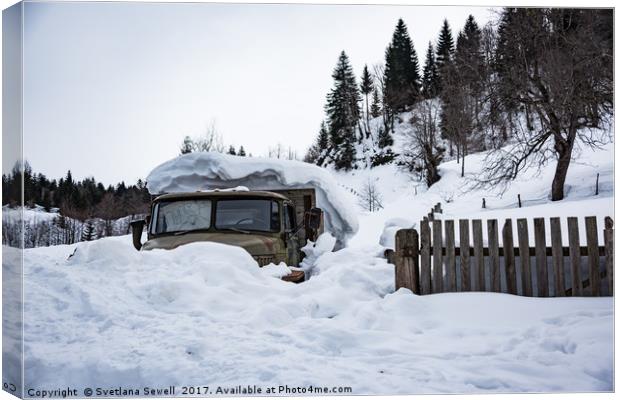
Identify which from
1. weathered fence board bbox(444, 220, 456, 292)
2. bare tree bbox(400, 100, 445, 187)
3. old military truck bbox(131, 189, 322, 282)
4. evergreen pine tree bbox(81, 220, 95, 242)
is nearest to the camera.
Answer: weathered fence board bbox(444, 220, 456, 292)

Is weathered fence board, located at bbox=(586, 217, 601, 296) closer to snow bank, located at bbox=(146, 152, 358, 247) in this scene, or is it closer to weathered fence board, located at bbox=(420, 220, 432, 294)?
weathered fence board, located at bbox=(420, 220, 432, 294)

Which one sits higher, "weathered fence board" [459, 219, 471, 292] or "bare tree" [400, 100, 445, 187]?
"bare tree" [400, 100, 445, 187]

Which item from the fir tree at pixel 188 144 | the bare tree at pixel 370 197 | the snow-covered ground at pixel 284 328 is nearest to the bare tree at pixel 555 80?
the snow-covered ground at pixel 284 328

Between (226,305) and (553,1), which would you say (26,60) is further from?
(553,1)

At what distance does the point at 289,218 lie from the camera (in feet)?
21.5

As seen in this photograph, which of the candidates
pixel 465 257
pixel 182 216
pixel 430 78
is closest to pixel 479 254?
pixel 465 257

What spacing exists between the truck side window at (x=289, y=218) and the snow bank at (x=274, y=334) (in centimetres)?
219

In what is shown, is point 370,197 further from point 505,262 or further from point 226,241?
point 505,262

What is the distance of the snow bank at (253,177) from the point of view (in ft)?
24.5

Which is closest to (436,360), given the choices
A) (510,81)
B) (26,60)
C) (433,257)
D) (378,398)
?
(378,398)

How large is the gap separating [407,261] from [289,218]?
253 centimetres

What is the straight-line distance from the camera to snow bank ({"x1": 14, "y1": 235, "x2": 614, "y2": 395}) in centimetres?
291

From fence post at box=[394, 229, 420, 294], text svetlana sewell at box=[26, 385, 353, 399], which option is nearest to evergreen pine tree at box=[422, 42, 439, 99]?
fence post at box=[394, 229, 420, 294]

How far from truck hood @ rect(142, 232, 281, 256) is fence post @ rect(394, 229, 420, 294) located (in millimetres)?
1715
